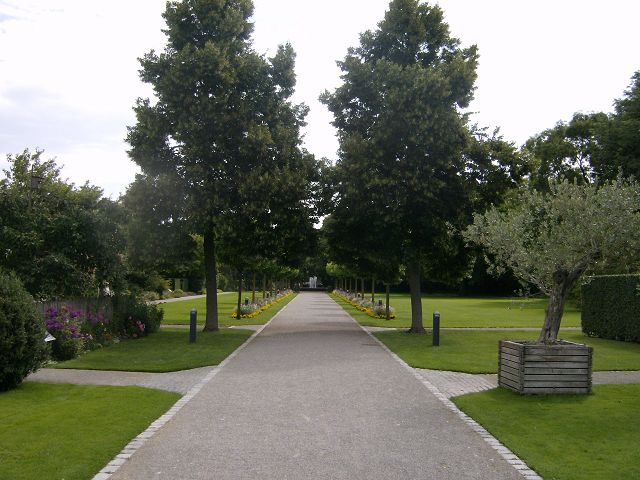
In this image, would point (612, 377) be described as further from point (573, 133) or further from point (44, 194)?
point (573, 133)

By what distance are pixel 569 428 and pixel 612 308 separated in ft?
48.2

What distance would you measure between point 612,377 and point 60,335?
1186 centimetres

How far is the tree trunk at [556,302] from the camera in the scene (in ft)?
33.3

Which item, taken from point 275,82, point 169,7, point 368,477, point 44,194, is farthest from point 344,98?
point 368,477

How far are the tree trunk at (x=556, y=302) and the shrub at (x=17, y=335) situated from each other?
834 cm

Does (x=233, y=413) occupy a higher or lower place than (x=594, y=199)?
lower

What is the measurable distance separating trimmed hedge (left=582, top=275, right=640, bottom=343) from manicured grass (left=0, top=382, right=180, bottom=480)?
49.2 ft

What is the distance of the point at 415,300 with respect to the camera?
22.8 meters

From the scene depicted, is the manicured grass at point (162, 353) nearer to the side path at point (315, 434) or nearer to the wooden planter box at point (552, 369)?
the side path at point (315, 434)

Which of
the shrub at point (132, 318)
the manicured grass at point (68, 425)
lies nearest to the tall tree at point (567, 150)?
the shrub at point (132, 318)

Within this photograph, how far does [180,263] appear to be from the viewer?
936 inches

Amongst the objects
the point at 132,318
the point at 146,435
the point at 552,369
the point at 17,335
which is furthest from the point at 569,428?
the point at 132,318

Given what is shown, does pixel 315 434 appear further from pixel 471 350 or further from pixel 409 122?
pixel 409 122

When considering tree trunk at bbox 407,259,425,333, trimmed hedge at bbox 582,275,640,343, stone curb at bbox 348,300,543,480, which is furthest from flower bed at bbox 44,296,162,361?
trimmed hedge at bbox 582,275,640,343
